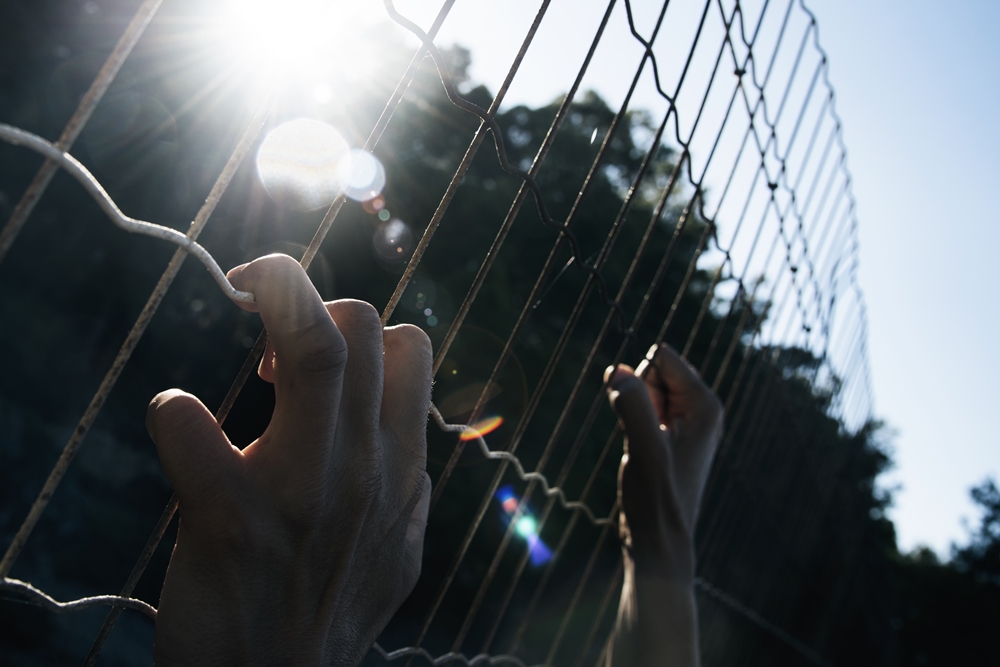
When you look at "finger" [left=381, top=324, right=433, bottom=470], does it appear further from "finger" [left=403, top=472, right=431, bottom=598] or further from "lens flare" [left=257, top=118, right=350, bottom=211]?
"lens flare" [left=257, top=118, right=350, bottom=211]

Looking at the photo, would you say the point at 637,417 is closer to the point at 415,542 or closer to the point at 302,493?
the point at 415,542

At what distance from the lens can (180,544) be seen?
1.69 ft

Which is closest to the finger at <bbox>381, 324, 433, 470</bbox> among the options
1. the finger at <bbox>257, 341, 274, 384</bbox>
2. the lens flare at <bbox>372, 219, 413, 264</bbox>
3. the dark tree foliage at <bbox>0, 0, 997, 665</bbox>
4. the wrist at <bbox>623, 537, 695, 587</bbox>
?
the finger at <bbox>257, 341, 274, 384</bbox>

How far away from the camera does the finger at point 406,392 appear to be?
0.64m

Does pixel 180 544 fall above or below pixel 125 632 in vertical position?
above

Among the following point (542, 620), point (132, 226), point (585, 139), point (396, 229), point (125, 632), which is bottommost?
point (125, 632)

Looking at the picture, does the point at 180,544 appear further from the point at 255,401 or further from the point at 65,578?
the point at 65,578

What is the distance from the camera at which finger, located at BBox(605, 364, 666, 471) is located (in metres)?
1.22

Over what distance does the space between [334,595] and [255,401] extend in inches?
290

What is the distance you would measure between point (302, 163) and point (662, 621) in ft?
14.1

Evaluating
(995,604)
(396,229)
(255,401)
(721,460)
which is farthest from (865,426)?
(995,604)

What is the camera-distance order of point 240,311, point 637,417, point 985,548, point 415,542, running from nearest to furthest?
point 415,542 < point 637,417 < point 240,311 < point 985,548

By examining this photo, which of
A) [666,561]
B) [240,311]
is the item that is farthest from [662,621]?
[240,311]

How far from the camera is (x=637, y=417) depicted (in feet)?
4.06
